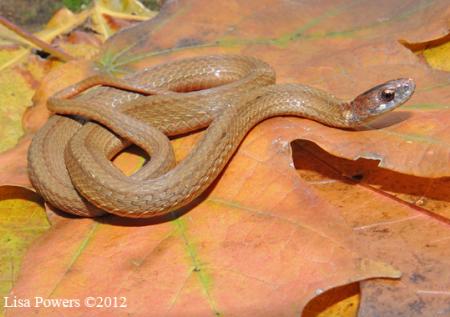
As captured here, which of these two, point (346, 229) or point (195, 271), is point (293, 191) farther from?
point (195, 271)

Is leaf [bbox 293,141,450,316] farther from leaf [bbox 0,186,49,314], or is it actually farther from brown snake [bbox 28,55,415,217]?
leaf [bbox 0,186,49,314]

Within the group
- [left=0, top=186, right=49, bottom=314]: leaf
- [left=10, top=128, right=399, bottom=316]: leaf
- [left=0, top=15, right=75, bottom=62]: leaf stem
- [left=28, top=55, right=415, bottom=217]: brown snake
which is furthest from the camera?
[left=0, top=15, right=75, bottom=62]: leaf stem

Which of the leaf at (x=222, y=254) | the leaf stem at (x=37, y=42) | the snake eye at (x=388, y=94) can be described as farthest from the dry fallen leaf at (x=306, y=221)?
the leaf stem at (x=37, y=42)

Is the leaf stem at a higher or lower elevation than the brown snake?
higher

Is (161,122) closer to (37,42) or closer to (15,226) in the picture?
(15,226)

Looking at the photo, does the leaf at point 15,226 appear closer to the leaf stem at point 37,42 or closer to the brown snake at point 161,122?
the brown snake at point 161,122

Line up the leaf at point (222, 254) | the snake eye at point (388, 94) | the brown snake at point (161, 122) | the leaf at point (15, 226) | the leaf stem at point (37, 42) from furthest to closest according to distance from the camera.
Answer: the leaf stem at point (37, 42)
the snake eye at point (388, 94)
the brown snake at point (161, 122)
the leaf at point (15, 226)
the leaf at point (222, 254)

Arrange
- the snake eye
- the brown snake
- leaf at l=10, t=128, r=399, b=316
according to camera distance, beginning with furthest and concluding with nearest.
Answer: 1. the snake eye
2. the brown snake
3. leaf at l=10, t=128, r=399, b=316

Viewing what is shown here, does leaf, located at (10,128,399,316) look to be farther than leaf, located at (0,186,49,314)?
No

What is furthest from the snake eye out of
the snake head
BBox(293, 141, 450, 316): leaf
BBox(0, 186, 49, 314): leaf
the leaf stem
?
the leaf stem
